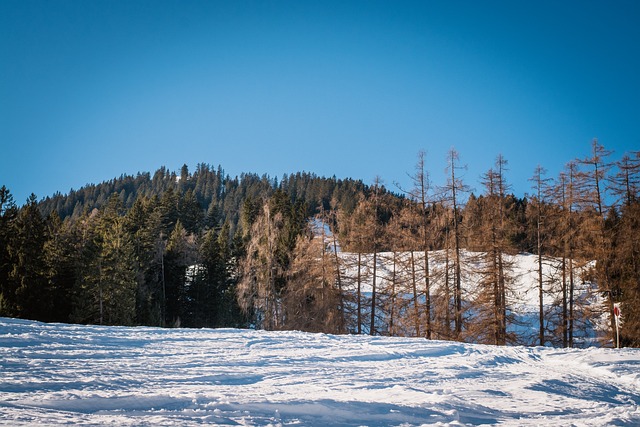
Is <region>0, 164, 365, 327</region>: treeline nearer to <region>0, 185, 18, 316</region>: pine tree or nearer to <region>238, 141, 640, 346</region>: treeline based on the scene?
<region>0, 185, 18, 316</region>: pine tree

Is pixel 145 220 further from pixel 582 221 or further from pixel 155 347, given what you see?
pixel 582 221

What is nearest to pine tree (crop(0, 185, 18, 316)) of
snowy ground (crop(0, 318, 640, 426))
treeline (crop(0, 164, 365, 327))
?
treeline (crop(0, 164, 365, 327))

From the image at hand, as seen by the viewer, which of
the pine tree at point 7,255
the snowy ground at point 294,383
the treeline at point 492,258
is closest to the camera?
the snowy ground at point 294,383

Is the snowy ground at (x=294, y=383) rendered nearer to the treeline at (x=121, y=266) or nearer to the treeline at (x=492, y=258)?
the treeline at (x=492, y=258)

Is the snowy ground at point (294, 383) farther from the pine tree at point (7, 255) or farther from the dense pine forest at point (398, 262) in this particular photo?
the pine tree at point (7, 255)

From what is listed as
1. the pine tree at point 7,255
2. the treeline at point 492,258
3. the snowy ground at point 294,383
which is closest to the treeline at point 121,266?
the pine tree at point 7,255

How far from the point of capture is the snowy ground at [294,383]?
4.30 metres

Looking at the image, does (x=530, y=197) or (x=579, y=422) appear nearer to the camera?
(x=579, y=422)

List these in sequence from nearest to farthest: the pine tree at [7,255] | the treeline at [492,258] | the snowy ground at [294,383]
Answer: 1. the snowy ground at [294,383]
2. the treeline at [492,258]
3. the pine tree at [7,255]

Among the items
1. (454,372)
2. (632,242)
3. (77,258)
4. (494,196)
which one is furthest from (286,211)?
(454,372)

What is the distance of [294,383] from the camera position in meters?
5.84

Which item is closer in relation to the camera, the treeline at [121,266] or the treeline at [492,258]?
the treeline at [492,258]

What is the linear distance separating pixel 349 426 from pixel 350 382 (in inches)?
77.6

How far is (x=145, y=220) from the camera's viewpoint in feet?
151
